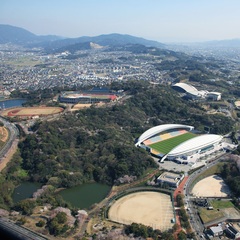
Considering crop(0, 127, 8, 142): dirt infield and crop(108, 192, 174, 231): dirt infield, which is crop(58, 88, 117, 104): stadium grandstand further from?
crop(108, 192, 174, 231): dirt infield

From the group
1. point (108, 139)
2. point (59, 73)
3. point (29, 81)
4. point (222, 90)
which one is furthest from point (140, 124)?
point (59, 73)

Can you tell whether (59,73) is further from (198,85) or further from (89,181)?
(89,181)

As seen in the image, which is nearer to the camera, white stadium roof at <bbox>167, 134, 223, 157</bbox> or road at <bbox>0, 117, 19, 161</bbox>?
road at <bbox>0, 117, 19, 161</bbox>

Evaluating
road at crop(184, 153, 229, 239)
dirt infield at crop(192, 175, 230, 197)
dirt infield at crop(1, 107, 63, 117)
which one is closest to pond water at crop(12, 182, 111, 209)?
road at crop(184, 153, 229, 239)

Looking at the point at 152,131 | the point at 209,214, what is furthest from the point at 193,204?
the point at 152,131

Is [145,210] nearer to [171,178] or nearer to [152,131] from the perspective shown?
[171,178]

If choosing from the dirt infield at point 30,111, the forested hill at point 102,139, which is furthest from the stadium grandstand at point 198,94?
the dirt infield at point 30,111
